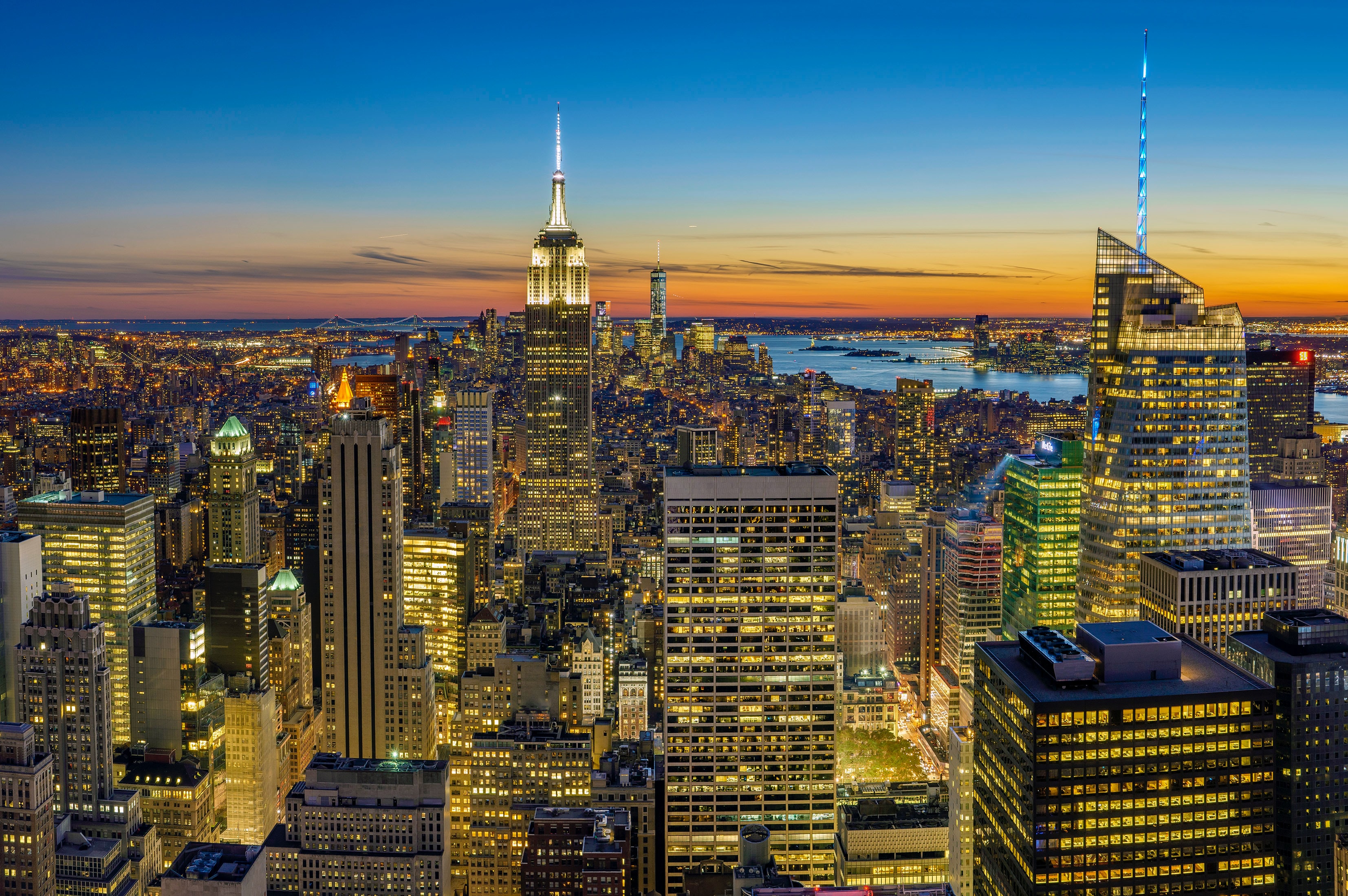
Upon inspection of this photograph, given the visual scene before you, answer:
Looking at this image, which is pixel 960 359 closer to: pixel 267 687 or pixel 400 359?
pixel 400 359

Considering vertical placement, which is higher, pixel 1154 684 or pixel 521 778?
pixel 1154 684

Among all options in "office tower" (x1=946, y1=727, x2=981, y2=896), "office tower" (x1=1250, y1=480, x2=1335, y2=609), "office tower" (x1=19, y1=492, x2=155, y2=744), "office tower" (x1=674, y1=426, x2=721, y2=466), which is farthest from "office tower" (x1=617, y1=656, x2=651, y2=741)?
"office tower" (x1=674, y1=426, x2=721, y2=466)

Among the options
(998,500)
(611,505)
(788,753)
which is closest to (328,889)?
(788,753)

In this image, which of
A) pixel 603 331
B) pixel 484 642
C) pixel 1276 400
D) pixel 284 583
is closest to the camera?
pixel 484 642

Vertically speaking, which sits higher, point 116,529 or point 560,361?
point 560,361

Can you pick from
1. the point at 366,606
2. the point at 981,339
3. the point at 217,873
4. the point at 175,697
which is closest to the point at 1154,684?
the point at 217,873

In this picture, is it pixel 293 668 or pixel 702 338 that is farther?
pixel 702 338

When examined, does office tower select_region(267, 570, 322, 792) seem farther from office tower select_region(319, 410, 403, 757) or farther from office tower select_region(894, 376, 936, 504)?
office tower select_region(894, 376, 936, 504)

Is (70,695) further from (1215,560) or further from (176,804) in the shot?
(1215,560)
